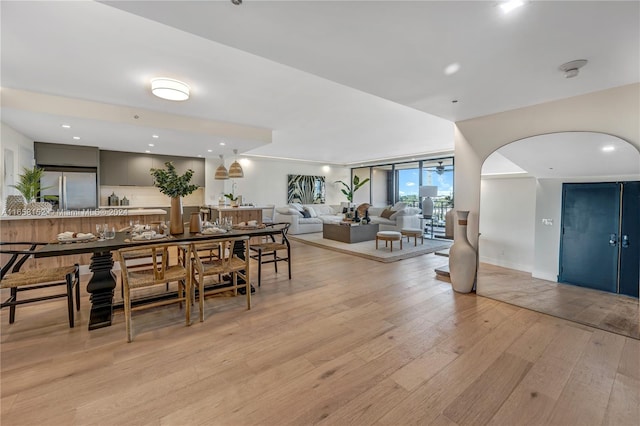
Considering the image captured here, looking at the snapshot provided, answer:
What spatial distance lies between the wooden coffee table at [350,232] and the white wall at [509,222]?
275 cm

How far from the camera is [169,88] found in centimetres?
306

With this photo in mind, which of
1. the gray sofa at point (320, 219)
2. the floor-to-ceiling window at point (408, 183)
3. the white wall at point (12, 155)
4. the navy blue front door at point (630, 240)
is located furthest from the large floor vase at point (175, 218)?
the floor-to-ceiling window at point (408, 183)

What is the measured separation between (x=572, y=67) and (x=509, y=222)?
3341mm

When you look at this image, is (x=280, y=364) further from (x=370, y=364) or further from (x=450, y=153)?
(x=450, y=153)

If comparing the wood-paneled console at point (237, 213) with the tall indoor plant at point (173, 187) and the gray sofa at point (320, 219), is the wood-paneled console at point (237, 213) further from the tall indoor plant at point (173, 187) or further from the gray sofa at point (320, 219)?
the tall indoor plant at point (173, 187)

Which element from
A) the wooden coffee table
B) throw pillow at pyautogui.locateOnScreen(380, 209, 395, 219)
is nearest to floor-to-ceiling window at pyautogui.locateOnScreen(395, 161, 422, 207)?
throw pillow at pyautogui.locateOnScreen(380, 209, 395, 219)

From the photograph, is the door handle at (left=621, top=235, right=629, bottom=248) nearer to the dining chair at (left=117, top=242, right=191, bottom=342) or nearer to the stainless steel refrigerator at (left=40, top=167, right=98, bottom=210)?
the dining chair at (left=117, top=242, right=191, bottom=342)

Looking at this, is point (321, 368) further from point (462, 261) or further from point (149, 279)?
point (462, 261)

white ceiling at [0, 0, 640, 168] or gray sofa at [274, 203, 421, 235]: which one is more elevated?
white ceiling at [0, 0, 640, 168]

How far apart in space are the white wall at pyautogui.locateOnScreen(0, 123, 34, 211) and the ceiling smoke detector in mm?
6882

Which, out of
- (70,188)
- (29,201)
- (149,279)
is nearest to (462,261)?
(149,279)

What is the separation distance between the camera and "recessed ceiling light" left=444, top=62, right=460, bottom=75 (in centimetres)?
224

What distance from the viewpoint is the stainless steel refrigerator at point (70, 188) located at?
5.63 metres

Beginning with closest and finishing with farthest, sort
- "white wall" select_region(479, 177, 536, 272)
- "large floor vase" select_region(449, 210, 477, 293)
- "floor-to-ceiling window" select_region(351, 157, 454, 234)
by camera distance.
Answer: "large floor vase" select_region(449, 210, 477, 293)
"white wall" select_region(479, 177, 536, 272)
"floor-to-ceiling window" select_region(351, 157, 454, 234)
